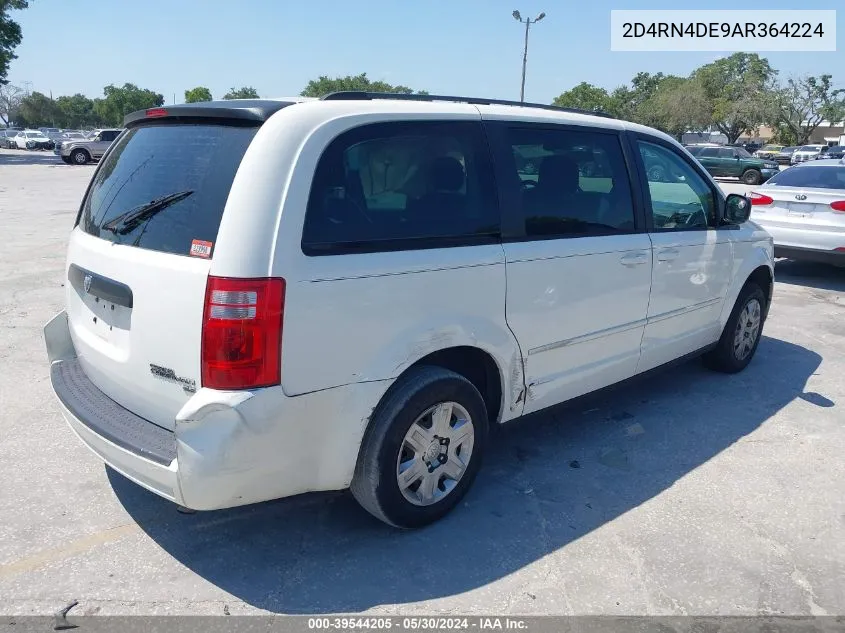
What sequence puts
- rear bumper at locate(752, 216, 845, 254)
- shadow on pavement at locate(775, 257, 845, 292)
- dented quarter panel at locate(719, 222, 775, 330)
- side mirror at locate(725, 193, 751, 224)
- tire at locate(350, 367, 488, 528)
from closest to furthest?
tire at locate(350, 367, 488, 528), side mirror at locate(725, 193, 751, 224), dented quarter panel at locate(719, 222, 775, 330), rear bumper at locate(752, 216, 845, 254), shadow on pavement at locate(775, 257, 845, 292)

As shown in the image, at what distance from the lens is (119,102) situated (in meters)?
93.4

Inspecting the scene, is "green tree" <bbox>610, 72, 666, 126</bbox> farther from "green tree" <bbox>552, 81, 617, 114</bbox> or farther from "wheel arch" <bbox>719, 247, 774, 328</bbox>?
"wheel arch" <bbox>719, 247, 774, 328</bbox>

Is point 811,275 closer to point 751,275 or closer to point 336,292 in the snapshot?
point 751,275

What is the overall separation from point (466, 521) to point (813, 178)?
8444 mm

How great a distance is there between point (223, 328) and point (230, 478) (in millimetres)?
565

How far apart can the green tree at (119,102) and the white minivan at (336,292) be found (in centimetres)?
9824

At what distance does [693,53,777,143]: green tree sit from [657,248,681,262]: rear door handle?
227ft

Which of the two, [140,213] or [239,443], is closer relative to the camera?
[239,443]

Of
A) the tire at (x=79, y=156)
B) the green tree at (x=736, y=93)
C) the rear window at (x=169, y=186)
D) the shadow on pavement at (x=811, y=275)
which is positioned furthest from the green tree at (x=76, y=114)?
the rear window at (x=169, y=186)

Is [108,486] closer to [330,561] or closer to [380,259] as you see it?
[330,561]

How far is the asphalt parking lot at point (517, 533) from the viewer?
2736 mm

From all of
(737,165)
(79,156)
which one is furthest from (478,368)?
(79,156)

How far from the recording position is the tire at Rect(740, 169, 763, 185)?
29656 mm

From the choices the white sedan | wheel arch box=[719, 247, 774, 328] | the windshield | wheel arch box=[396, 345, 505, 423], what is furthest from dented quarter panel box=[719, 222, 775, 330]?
the windshield
